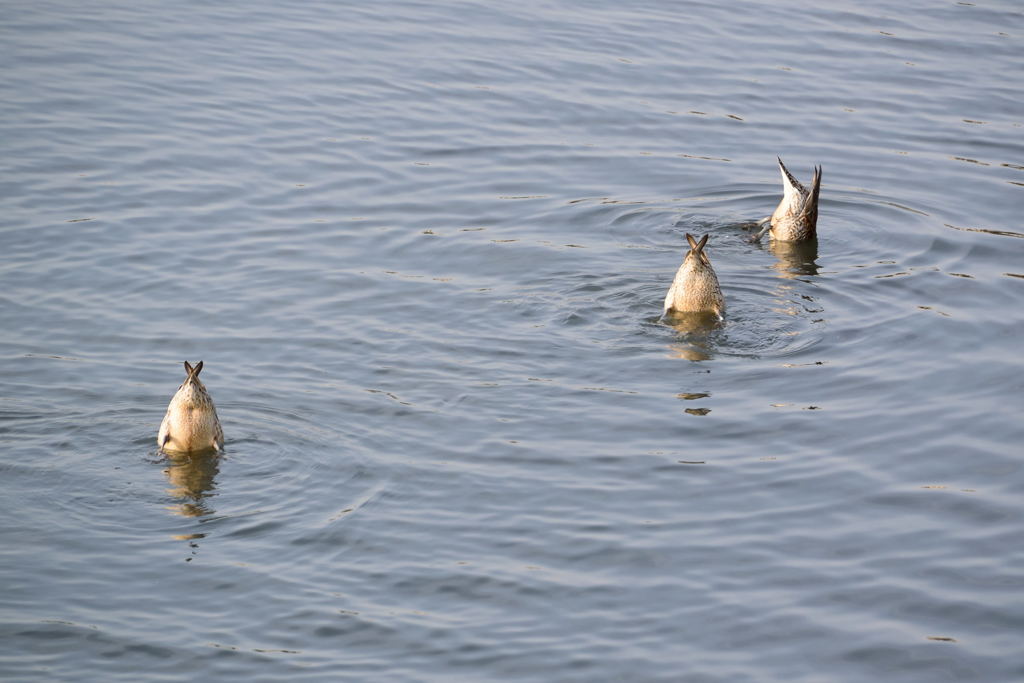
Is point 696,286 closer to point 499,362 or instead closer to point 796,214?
point 499,362

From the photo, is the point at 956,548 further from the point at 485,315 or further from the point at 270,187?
the point at 270,187

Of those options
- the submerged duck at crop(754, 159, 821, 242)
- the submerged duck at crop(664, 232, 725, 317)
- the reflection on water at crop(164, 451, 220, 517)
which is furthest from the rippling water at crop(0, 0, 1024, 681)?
the submerged duck at crop(754, 159, 821, 242)

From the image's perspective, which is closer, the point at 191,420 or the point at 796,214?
the point at 191,420

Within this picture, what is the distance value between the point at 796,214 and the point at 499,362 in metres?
4.84

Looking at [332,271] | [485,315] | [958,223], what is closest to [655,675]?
[485,315]

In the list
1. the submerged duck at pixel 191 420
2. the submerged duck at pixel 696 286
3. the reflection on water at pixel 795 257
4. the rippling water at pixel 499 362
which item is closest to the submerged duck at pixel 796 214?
the reflection on water at pixel 795 257

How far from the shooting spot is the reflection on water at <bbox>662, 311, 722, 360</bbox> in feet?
40.9

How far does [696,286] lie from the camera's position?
12.8 metres

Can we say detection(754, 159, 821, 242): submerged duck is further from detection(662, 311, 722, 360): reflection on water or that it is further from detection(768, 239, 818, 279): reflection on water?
detection(662, 311, 722, 360): reflection on water

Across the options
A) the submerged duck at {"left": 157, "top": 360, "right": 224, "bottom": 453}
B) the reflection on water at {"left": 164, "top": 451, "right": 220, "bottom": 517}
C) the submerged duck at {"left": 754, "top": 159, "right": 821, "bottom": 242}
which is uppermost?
the submerged duck at {"left": 754, "top": 159, "right": 821, "bottom": 242}

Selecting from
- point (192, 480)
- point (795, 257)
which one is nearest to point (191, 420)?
point (192, 480)

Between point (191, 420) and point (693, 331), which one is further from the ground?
point (693, 331)

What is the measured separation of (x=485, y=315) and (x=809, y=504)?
13.4 feet

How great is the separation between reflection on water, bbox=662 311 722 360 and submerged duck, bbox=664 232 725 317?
51 mm
